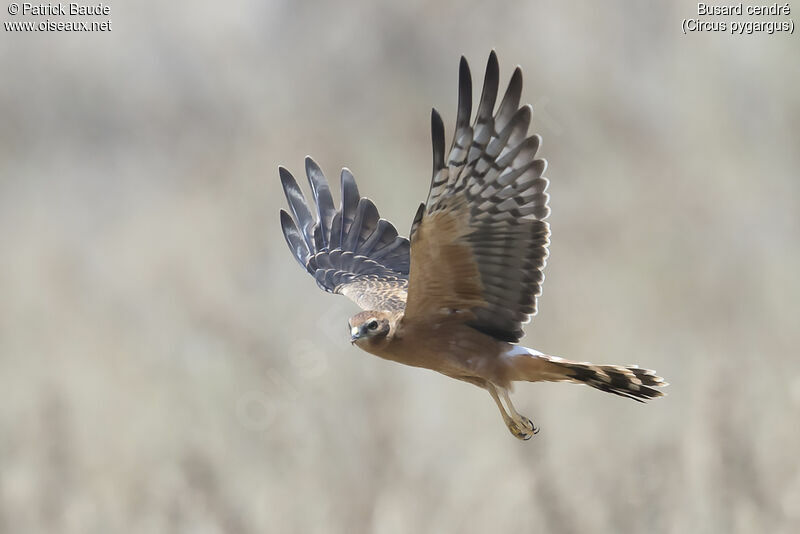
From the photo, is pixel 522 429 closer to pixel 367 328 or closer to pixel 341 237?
pixel 367 328

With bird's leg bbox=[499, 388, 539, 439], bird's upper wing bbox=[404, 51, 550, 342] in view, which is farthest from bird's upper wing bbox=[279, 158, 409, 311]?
bird's leg bbox=[499, 388, 539, 439]

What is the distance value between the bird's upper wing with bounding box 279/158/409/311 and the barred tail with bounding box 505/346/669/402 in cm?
128

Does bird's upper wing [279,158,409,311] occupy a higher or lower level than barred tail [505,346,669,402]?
higher

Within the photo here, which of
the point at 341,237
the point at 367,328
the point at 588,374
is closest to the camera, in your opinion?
the point at 367,328

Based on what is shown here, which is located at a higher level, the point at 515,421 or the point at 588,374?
the point at 588,374

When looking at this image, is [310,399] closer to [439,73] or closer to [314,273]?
[439,73]

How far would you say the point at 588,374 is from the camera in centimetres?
418

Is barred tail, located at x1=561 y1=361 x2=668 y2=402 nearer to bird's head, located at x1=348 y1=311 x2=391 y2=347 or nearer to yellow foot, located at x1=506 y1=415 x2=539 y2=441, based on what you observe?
yellow foot, located at x1=506 y1=415 x2=539 y2=441

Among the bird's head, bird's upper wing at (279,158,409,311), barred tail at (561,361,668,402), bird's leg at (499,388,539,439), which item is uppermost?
bird's upper wing at (279,158,409,311)

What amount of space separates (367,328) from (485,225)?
0.61 meters

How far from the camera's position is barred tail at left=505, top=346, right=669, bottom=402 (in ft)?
13.6

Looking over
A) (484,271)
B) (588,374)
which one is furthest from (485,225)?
(588,374)

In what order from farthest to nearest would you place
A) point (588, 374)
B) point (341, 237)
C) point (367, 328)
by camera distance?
point (341, 237)
point (588, 374)
point (367, 328)

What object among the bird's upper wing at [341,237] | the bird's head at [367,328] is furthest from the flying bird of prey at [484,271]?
the bird's upper wing at [341,237]
